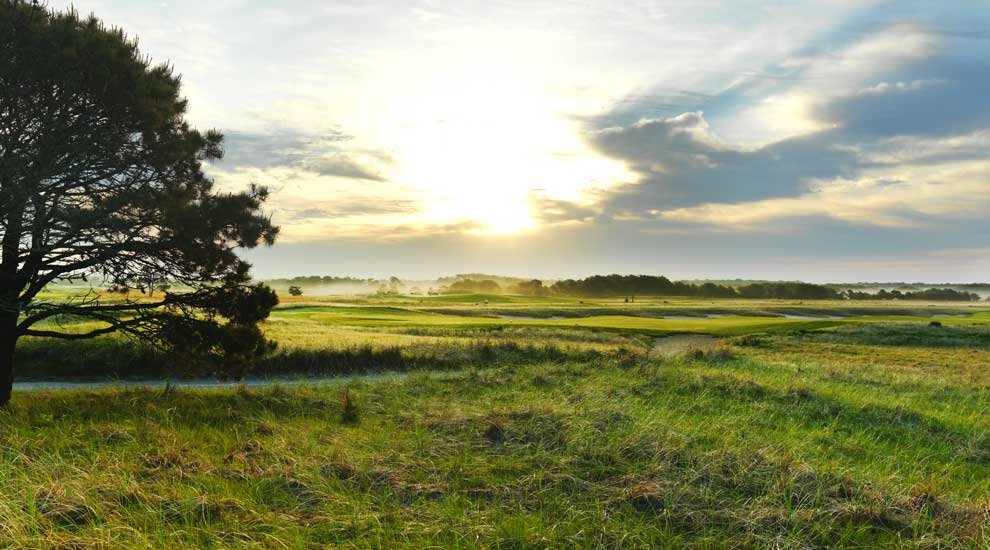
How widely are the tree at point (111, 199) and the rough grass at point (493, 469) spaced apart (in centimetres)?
216

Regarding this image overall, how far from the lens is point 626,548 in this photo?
589 centimetres

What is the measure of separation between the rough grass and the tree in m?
2.16

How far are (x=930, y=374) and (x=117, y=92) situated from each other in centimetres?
3020

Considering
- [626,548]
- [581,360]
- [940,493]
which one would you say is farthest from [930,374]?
[626,548]

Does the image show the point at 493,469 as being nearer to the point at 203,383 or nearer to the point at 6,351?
the point at 6,351

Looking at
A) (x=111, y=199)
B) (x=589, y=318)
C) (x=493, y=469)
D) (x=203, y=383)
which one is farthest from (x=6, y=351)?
(x=589, y=318)

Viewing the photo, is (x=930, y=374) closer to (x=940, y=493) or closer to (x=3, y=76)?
(x=940, y=493)

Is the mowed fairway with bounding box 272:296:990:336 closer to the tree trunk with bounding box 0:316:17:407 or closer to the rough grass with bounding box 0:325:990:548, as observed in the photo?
the tree trunk with bounding box 0:316:17:407

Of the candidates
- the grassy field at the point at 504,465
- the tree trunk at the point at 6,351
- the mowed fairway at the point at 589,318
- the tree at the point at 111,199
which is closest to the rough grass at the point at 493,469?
the grassy field at the point at 504,465

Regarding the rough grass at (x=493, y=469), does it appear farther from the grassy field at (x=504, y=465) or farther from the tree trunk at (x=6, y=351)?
the tree trunk at (x=6, y=351)

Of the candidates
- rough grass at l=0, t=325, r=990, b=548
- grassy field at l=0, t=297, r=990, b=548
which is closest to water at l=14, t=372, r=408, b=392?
grassy field at l=0, t=297, r=990, b=548

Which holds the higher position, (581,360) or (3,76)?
(3,76)

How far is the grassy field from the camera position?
20.0ft

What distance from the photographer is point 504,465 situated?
27.5 ft
